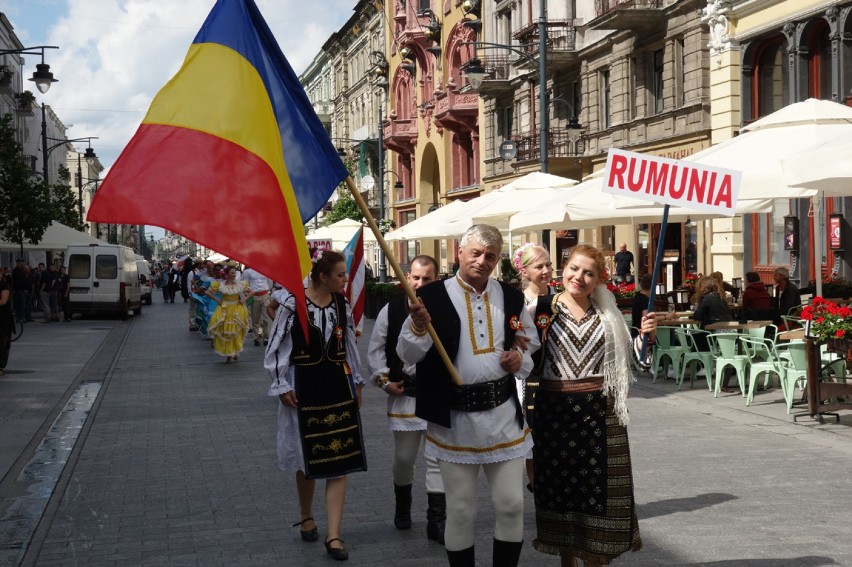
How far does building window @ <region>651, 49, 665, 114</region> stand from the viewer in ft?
99.3

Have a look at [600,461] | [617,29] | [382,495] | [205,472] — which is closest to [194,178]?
[600,461]

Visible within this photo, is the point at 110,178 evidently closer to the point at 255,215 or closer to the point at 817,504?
the point at 255,215

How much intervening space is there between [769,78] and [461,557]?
22.2 m

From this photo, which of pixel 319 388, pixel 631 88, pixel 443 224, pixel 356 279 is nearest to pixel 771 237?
pixel 443 224

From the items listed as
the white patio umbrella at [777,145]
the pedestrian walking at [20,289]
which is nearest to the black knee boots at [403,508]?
the white patio umbrella at [777,145]

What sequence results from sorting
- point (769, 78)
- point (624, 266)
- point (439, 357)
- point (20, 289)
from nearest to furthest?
point (439, 357), point (769, 78), point (624, 266), point (20, 289)

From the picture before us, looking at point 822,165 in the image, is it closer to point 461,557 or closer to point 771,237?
point 461,557

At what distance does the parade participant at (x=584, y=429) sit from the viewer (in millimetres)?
5664

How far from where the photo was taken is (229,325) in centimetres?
2047

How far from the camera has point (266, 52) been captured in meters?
5.86

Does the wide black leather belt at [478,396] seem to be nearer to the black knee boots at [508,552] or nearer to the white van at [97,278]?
the black knee boots at [508,552]

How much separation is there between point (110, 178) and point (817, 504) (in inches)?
203

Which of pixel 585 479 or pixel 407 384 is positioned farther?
pixel 407 384

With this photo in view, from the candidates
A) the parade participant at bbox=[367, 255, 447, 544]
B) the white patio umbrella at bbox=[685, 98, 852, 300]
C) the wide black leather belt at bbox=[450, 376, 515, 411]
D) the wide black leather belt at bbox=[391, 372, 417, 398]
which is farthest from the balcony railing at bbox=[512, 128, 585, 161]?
the wide black leather belt at bbox=[450, 376, 515, 411]
